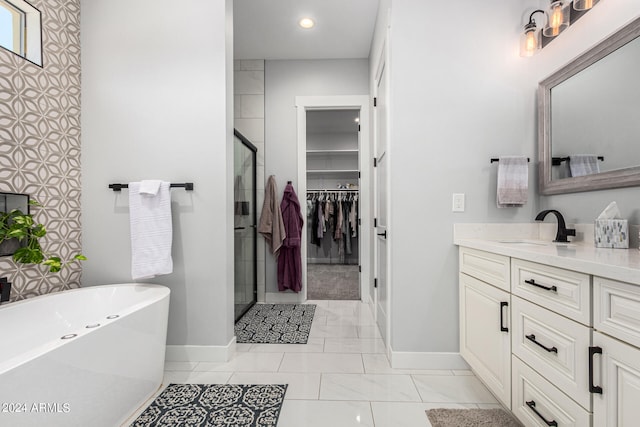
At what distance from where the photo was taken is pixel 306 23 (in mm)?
3027

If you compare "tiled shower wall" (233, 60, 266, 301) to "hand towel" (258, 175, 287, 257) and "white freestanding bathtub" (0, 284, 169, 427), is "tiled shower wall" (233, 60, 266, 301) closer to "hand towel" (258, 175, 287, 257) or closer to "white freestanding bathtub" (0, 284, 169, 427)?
"hand towel" (258, 175, 287, 257)

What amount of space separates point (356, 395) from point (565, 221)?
161cm

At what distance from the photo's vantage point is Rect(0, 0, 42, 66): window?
1824mm

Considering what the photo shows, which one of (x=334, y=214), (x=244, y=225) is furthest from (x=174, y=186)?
(x=334, y=214)

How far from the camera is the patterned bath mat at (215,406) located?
5.08ft

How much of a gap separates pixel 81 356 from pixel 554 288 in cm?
184

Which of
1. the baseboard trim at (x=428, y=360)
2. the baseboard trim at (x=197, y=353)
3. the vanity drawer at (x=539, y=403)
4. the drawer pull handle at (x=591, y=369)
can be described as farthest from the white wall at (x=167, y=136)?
the drawer pull handle at (x=591, y=369)

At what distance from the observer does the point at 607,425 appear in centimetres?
93

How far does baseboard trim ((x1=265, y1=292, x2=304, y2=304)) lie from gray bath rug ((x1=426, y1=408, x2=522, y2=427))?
225 cm

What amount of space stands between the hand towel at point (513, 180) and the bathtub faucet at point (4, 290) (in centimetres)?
285

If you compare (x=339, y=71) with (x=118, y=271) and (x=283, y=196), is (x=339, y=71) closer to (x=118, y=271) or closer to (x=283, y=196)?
(x=283, y=196)

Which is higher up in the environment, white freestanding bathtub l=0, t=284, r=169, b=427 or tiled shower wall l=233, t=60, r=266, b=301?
tiled shower wall l=233, t=60, r=266, b=301

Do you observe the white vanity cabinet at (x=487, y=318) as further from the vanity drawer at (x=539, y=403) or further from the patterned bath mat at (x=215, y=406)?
the patterned bath mat at (x=215, y=406)

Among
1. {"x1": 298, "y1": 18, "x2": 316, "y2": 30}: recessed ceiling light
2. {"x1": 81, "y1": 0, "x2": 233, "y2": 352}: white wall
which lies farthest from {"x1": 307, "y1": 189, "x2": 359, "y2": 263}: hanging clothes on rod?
{"x1": 81, "y1": 0, "x2": 233, "y2": 352}: white wall
